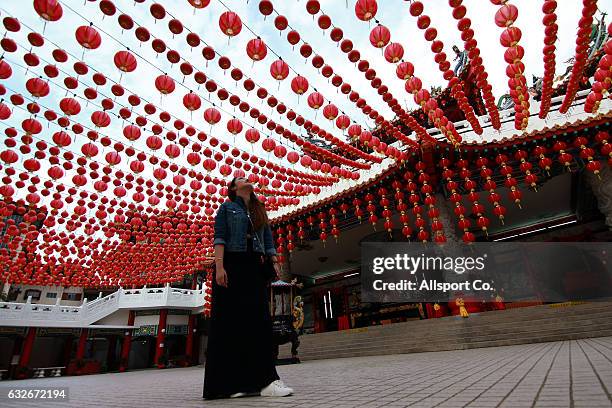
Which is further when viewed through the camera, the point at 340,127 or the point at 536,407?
the point at 340,127

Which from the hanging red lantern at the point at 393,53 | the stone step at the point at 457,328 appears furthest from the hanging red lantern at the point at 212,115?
the stone step at the point at 457,328

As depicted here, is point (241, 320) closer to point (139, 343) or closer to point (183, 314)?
point (183, 314)

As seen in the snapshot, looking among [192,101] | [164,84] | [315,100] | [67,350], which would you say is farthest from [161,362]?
[315,100]

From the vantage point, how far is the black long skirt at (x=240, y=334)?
87.1 inches

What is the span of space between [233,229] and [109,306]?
2030 centimetres

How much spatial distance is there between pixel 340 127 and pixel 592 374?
583cm

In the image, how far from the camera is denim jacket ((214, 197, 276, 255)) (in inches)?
96.7

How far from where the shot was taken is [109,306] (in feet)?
62.0

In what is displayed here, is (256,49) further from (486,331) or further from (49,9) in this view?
(486,331)

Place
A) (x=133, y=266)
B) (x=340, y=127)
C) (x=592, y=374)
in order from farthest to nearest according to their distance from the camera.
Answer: (x=133, y=266), (x=340, y=127), (x=592, y=374)

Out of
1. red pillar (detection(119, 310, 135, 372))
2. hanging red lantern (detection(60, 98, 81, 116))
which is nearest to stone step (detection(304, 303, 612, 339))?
hanging red lantern (detection(60, 98, 81, 116))

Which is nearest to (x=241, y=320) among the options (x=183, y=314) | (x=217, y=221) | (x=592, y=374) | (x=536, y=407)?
(x=217, y=221)

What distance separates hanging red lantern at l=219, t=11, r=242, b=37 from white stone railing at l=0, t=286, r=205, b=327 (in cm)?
1692

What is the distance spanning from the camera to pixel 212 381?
2.19 metres
